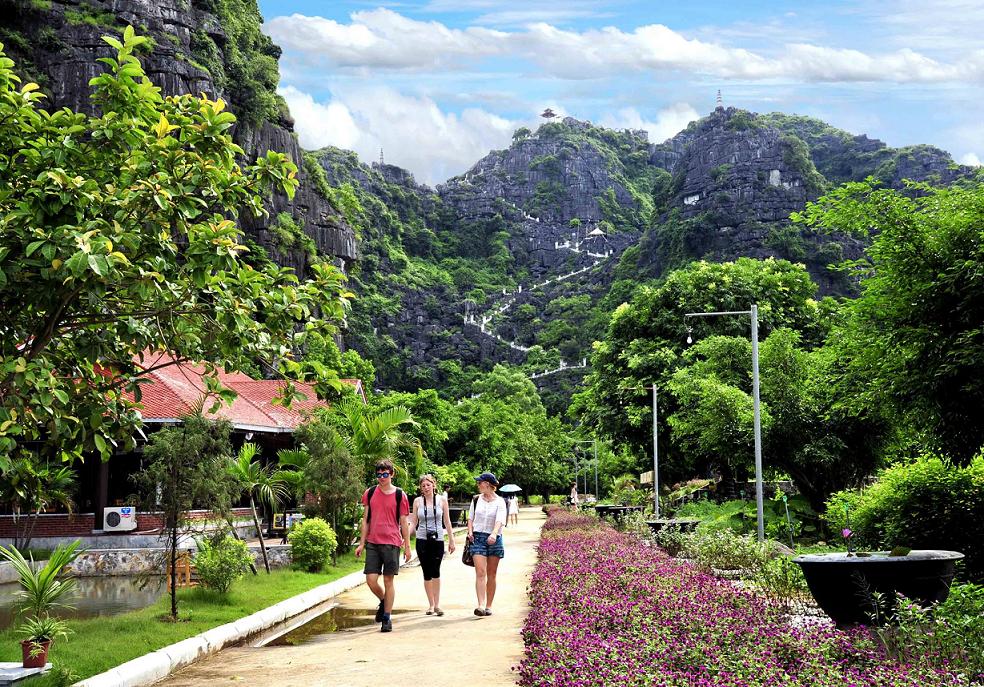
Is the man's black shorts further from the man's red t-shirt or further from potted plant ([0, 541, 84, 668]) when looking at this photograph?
potted plant ([0, 541, 84, 668])

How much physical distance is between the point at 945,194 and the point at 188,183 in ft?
27.5

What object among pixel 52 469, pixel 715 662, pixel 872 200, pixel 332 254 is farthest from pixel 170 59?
pixel 715 662

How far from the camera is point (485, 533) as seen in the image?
12.6m

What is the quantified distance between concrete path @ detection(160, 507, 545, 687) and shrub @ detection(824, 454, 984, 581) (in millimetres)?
4746

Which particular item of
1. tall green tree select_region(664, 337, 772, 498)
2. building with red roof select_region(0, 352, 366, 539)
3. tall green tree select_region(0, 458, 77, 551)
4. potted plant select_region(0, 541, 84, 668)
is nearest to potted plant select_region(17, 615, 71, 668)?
potted plant select_region(0, 541, 84, 668)

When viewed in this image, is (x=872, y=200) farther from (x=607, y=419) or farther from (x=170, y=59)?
(x=170, y=59)

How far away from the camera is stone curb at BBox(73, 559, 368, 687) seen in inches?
333

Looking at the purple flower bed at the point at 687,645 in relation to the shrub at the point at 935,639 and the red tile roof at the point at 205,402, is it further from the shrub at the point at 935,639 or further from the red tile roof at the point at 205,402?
the red tile roof at the point at 205,402

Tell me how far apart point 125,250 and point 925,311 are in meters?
8.45

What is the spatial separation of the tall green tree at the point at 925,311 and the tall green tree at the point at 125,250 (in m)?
6.46

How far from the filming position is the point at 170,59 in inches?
2203

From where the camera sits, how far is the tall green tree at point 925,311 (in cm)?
1029

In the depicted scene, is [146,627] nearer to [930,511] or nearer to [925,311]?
[930,511]

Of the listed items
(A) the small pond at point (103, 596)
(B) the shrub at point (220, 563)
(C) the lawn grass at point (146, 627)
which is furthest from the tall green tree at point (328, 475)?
(B) the shrub at point (220, 563)
